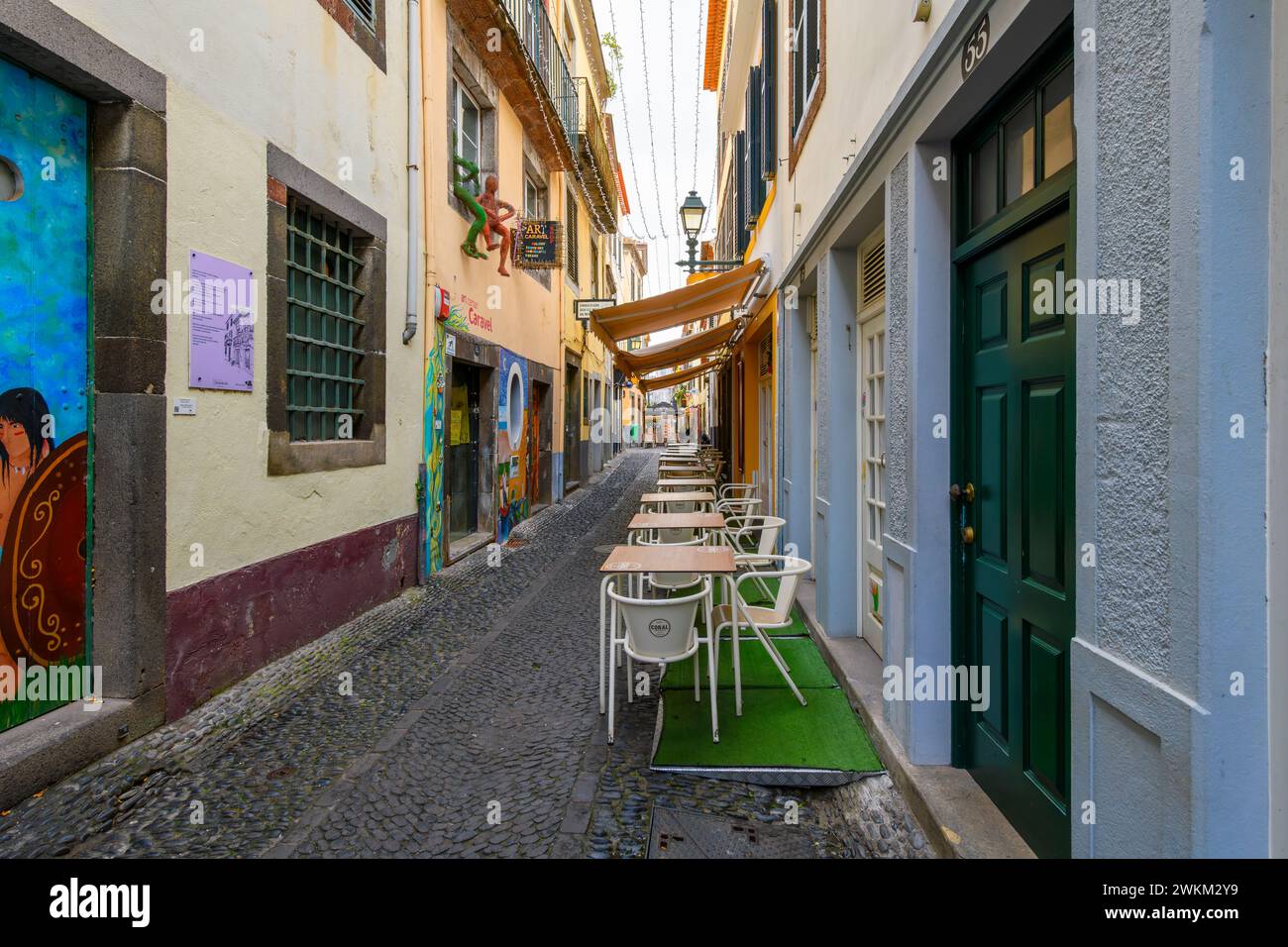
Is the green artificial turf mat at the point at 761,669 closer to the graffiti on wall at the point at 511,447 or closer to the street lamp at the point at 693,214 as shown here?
the graffiti on wall at the point at 511,447

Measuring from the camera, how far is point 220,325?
451 cm

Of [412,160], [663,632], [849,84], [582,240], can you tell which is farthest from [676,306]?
[582,240]

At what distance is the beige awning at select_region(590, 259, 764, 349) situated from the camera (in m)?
9.73

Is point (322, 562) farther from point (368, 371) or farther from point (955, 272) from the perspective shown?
point (955, 272)

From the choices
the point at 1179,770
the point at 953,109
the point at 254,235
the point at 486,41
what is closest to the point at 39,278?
the point at 254,235

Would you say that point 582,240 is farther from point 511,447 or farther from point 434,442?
point 434,442

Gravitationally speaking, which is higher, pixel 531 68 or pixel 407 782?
pixel 531 68

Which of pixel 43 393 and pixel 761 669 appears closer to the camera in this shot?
pixel 43 393

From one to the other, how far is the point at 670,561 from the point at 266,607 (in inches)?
106

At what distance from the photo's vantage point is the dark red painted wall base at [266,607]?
13.8ft

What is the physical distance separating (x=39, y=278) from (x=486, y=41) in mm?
7648

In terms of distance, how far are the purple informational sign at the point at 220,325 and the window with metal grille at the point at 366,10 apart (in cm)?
299

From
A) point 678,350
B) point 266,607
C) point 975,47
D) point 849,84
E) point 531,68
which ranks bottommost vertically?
point 266,607
